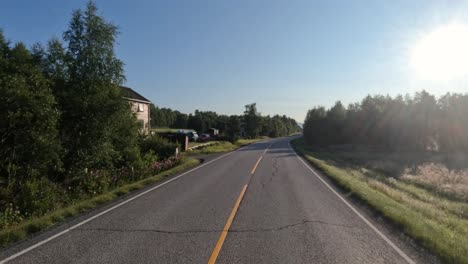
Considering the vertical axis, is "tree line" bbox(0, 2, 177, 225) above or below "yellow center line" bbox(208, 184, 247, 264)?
above

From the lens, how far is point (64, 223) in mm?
8086

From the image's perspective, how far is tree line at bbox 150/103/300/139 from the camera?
4099 inches

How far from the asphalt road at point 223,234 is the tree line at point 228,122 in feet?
205

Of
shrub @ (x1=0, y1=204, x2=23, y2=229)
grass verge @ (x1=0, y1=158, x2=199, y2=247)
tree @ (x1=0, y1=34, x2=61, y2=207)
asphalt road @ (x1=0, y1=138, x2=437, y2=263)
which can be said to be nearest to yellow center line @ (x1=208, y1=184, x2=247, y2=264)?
asphalt road @ (x1=0, y1=138, x2=437, y2=263)

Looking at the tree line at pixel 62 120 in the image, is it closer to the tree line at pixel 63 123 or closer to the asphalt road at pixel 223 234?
the tree line at pixel 63 123

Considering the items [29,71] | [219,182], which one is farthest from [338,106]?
[29,71]

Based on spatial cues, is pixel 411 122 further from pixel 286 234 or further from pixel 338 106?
pixel 286 234

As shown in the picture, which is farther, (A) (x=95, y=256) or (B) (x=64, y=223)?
(B) (x=64, y=223)

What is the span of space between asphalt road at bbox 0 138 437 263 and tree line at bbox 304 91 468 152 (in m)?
59.8

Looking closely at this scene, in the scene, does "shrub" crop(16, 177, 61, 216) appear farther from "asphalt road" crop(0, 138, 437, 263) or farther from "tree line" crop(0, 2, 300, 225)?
"asphalt road" crop(0, 138, 437, 263)

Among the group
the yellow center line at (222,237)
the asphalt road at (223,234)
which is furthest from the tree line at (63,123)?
the yellow center line at (222,237)

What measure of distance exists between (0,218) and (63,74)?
6.97m

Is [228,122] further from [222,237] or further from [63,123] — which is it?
[222,237]

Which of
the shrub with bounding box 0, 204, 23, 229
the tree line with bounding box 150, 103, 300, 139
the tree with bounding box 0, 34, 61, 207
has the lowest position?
the shrub with bounding box 0, 204, 23, 229
